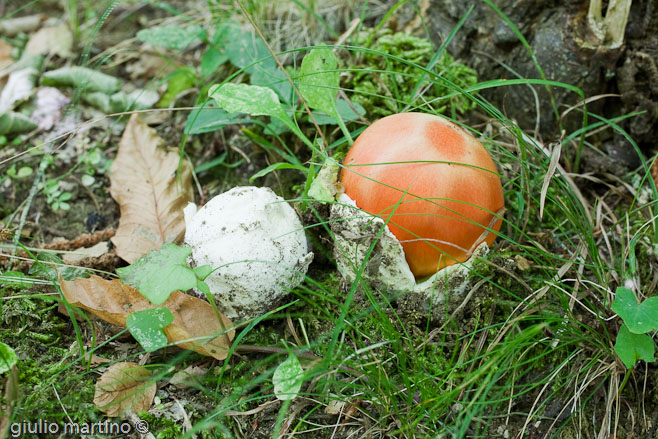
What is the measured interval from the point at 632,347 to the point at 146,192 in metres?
1.89

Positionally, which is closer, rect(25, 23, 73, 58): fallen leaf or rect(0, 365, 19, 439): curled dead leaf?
rect(0, 365, 19, 439): curled dead leaf

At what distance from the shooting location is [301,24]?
9.42ft

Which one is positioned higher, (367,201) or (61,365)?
(367,201)

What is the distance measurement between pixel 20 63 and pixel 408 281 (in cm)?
262

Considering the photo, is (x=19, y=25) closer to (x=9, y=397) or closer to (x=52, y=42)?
(x=52, y=42)

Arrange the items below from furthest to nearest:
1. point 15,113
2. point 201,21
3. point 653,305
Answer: point 201,21 → point 15,113 → point 653,305

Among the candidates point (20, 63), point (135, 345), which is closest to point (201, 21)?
point (20, 63)

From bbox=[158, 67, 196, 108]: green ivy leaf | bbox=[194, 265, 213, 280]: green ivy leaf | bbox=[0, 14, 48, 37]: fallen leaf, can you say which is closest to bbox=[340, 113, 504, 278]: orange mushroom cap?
bbox=[194, 265, 213, 280]: green ivy leaf

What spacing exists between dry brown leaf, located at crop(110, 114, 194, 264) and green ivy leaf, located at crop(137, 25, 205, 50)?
37 centimetres

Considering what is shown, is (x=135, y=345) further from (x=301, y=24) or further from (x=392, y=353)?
(x=301, y=24)

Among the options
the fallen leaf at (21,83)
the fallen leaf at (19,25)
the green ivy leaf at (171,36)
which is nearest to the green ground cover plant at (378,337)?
the green ivy leaf at (171,36)

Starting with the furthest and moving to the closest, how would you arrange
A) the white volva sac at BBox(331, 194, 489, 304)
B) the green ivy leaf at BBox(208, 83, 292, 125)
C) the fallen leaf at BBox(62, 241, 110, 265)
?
the fallen leaf at BBox(62, 241, 110, 265), the green ivy leaf at BBox(208, 83, 292, 125), the white volva sac at BBox(331, 194, 489, 304)

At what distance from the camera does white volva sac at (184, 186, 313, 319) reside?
1.78 meters

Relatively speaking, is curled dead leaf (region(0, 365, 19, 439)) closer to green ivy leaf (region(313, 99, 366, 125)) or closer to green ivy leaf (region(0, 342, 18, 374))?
green ivy leaf (region(0, 342, 18, 374))
